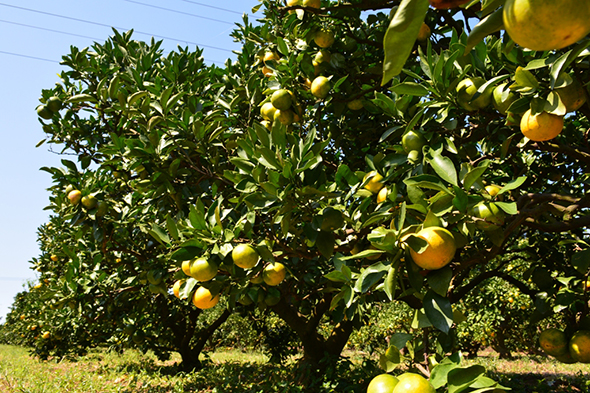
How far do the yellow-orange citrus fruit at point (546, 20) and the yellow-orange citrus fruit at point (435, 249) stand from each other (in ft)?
2.83

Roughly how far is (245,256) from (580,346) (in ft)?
5.81

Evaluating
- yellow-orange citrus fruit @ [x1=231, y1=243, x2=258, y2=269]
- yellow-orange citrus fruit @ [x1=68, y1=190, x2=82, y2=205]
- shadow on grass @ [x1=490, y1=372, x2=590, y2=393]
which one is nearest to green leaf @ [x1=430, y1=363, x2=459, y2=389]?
yellow-orange citrus fruit @ [x1=231, y1=243, x2=258, y2=269]

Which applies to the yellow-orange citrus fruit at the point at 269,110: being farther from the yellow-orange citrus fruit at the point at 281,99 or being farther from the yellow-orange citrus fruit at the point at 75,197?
the yellow-orange citrus fruit at the point at 75,197

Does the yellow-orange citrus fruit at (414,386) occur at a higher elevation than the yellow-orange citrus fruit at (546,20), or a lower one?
lower

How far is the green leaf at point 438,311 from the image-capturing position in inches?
49.8

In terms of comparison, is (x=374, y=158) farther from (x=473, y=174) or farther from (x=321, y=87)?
(x=473, y=174)

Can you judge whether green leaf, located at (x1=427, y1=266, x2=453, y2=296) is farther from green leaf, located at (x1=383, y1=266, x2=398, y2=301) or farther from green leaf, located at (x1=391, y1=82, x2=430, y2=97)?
green leaf, located at (x1=391, y1=82, x2=430, y2=97)

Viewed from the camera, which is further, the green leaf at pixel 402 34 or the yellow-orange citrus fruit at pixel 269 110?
the yellow-orange citrus fruit at pixel 269 110

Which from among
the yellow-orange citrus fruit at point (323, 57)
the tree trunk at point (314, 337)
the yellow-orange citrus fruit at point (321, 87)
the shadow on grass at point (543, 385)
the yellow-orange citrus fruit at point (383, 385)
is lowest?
the shadow on grass at point (543, 385)

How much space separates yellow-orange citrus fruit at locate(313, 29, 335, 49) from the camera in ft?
8.77

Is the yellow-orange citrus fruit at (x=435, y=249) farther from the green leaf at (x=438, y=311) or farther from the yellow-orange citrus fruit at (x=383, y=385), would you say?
the yellow-orange citrus fruit at (x=383, y=385)

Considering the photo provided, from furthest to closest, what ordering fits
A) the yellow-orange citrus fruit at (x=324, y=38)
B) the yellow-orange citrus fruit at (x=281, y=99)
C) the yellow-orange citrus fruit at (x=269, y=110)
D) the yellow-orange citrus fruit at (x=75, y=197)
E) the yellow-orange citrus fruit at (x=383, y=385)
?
the yellow-orange citrus fruit at (x=75, y=197), the yellow-orange citrus fruit at (x=324, y=38), the yellow-orange citrus fruit at (x=269, y=110), the yellow-orange citrus fruit at (x=281, y=99), the yellow-orange citrus fruit at (x=383, y=385)

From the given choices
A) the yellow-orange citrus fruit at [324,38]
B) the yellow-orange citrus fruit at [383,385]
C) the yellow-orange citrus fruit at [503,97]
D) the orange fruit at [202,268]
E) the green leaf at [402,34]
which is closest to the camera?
the green leaf at [402,34]

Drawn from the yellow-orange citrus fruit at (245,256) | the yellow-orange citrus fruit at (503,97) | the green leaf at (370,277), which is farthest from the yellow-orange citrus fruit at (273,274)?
the yellow-orange citrus fruit at (503,97)
